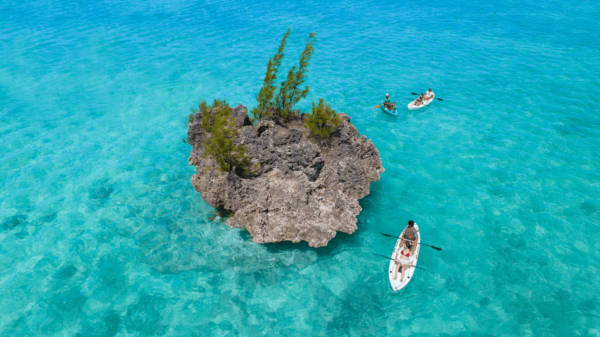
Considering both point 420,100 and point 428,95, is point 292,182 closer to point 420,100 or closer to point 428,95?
point 420,100

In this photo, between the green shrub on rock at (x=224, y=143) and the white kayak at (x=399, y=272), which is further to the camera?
the green shrub on rock at (x=224, y=143)

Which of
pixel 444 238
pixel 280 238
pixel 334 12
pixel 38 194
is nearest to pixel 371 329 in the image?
pixel 280 238

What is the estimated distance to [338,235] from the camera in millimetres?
17516

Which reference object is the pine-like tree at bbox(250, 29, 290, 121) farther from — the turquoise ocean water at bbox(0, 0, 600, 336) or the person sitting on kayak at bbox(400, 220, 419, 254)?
the person sitting on kayak at bbox(400, 220, 419, 254)

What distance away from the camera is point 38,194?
809 inches

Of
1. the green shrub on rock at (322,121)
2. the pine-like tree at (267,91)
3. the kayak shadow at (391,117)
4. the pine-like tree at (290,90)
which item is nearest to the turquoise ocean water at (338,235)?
the kayak shadow at (391,117)

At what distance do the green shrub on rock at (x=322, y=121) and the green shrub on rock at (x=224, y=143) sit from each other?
161 inches

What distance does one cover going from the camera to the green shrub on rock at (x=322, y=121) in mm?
18094

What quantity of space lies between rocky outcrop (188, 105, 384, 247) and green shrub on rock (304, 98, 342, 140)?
1.61 feet

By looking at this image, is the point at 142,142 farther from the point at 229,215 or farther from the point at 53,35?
the point at 53,35

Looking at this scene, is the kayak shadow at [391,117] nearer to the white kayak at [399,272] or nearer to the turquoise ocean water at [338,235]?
the turquoise ocean water at [338,235]

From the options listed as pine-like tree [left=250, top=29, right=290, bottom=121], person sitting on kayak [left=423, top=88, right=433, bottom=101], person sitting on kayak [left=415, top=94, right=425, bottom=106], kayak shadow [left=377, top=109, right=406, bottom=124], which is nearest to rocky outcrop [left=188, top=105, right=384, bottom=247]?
pine-like tree [left=250, top=29, right=290, bottom=121]

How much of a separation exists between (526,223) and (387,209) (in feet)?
24.4

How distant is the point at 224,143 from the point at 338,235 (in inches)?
301
